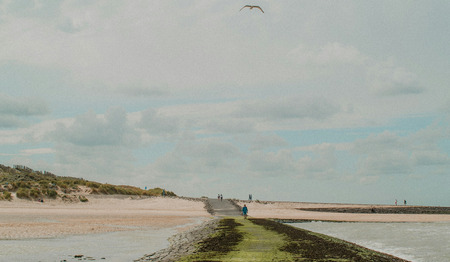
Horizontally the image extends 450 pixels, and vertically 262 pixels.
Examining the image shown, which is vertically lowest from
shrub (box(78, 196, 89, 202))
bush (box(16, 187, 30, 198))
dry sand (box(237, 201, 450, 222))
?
dry sand (box(237, 201, 450, 222))

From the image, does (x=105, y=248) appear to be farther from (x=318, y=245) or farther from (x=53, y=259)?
(x=318, y=245)

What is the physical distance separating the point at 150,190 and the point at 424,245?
261 ft

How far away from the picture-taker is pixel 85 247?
2130 centimetres

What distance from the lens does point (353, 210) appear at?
76.6 metres

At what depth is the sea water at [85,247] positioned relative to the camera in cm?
1808

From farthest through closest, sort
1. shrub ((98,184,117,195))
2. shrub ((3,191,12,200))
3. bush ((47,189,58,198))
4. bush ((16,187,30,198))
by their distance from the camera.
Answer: shrub ((98,184,117,195)) → bush ((47,189,58,198)) → bush ((16,187,30,198)) → shrub ((3,191,12,200))

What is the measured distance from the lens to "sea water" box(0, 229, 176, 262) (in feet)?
59.3

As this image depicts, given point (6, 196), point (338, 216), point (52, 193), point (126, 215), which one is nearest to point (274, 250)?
point (126, 215)

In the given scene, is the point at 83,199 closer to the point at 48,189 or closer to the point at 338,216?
the point at 48,189

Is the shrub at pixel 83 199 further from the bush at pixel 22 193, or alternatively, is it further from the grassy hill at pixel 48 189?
the bush at pixel 22 193

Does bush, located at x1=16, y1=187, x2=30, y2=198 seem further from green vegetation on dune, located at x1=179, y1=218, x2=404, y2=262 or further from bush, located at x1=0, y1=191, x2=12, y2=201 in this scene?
green vegetation on dune, located at x1=179, y1=218, x2=404, y2=262

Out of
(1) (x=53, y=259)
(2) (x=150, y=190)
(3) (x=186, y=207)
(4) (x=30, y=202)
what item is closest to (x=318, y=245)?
(1) (x=53, y=259)

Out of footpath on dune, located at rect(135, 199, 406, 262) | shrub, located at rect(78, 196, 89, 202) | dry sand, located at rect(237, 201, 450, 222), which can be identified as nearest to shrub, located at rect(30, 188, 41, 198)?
shrub, located at rect(78, 196, 89, 202)

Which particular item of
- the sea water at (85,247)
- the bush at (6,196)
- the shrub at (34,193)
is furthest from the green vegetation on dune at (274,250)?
the shrub at (34,193)
